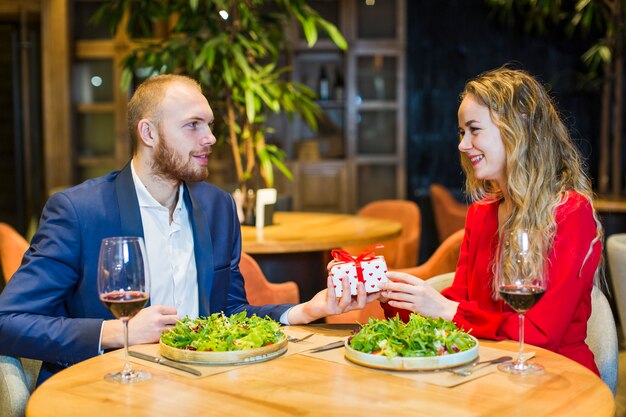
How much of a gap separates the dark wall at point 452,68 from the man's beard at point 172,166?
5.53 metres

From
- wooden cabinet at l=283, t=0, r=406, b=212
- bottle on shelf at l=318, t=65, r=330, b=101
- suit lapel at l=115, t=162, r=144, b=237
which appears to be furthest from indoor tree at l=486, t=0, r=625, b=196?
suit lapel at l=115, t=162, r=144, b=237

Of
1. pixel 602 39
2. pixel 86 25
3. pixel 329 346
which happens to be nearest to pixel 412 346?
pixel 329 346

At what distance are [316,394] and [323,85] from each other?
605 cm

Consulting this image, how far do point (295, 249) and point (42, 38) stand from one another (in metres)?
4.25

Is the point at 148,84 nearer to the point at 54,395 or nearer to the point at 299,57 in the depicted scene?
the point at 54,395

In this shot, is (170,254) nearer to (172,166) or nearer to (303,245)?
(172,166)

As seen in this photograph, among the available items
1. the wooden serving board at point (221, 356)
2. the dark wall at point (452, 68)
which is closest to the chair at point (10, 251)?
the wooden serving board at point (221, 356)

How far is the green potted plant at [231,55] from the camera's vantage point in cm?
457

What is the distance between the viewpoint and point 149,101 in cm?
253

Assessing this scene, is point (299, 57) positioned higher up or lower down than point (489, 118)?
higher up

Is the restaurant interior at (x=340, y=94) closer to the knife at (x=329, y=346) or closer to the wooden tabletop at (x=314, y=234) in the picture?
the wooden tabletop at (x=314, y=234)

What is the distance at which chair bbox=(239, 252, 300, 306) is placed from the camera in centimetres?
320

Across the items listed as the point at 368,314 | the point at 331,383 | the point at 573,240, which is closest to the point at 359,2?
the point at 368,314

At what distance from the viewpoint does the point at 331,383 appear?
1623mm
